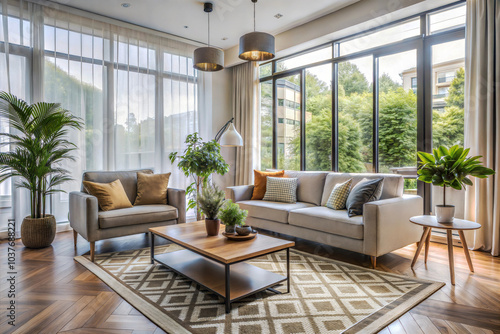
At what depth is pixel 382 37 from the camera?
13.0ft

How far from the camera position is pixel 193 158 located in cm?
434

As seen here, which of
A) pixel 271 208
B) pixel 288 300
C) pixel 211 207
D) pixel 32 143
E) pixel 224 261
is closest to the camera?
pixel 224 261

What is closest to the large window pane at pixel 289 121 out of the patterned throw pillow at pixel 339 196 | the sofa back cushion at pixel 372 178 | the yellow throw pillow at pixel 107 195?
the sofa back cushion at pixel 372 178

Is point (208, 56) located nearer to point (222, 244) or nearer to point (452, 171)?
point (222, 244)

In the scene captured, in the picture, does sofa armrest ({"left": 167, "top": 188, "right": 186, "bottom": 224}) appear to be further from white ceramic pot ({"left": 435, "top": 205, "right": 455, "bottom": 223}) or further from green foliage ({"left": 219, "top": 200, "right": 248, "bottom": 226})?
white ceramic pot ({"left": 435, "top": 205, "right": 455, "bottom": 223})

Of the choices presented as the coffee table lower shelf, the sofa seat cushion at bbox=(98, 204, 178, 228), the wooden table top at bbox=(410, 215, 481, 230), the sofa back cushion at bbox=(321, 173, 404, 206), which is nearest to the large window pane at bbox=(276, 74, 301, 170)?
the sofa back cushion at bbox=(321, 173, 404, 206)

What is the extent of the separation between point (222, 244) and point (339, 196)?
5.21 feet

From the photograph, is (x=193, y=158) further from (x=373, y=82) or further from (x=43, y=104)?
(x=373, y=82)

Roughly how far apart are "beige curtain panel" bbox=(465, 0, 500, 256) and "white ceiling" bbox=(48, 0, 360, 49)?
139 centimetres

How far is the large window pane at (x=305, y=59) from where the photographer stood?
4.60 metres

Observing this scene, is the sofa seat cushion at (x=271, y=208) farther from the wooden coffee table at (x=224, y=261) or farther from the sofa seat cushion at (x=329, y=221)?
the wooden coffee table at (x=224, y=261)

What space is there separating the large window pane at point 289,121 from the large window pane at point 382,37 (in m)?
0.94

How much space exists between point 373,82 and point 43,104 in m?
3.91

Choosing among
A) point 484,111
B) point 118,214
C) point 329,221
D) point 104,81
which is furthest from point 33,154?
point 484,111
